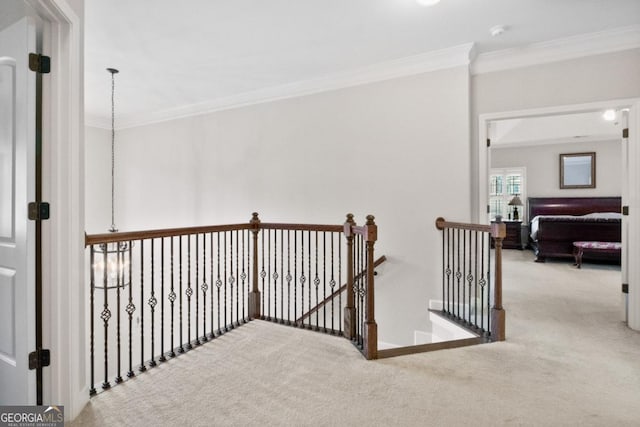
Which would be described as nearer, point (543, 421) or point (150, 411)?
point (543, 421)

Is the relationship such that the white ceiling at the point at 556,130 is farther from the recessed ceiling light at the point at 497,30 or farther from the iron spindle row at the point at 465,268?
the iron spindle row at the point at 465,268

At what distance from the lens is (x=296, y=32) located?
2.99m

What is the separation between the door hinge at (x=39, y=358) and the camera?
5.29 ft

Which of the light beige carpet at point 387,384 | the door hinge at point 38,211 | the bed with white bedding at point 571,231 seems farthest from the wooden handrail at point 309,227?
the bed with white bedding at point 571,231

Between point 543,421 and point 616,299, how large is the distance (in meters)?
3.22

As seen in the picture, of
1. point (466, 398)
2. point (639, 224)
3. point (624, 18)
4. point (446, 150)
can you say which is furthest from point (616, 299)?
point (466, 398)

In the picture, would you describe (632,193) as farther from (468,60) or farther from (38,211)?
(38,211)

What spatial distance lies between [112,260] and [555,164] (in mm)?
9239

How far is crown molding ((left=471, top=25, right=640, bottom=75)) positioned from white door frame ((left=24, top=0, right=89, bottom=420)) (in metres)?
3.60

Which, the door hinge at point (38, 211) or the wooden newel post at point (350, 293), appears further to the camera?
the wooden newel post at point (350, 293)

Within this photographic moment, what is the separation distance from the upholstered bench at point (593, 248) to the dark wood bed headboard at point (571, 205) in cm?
211

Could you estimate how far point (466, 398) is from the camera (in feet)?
6.13

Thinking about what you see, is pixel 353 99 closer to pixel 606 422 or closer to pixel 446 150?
pixel 446 150

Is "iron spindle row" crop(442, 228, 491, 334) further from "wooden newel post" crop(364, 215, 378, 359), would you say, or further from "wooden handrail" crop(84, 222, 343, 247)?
"wooden handrail" crop(84, 222, 343, 247)
